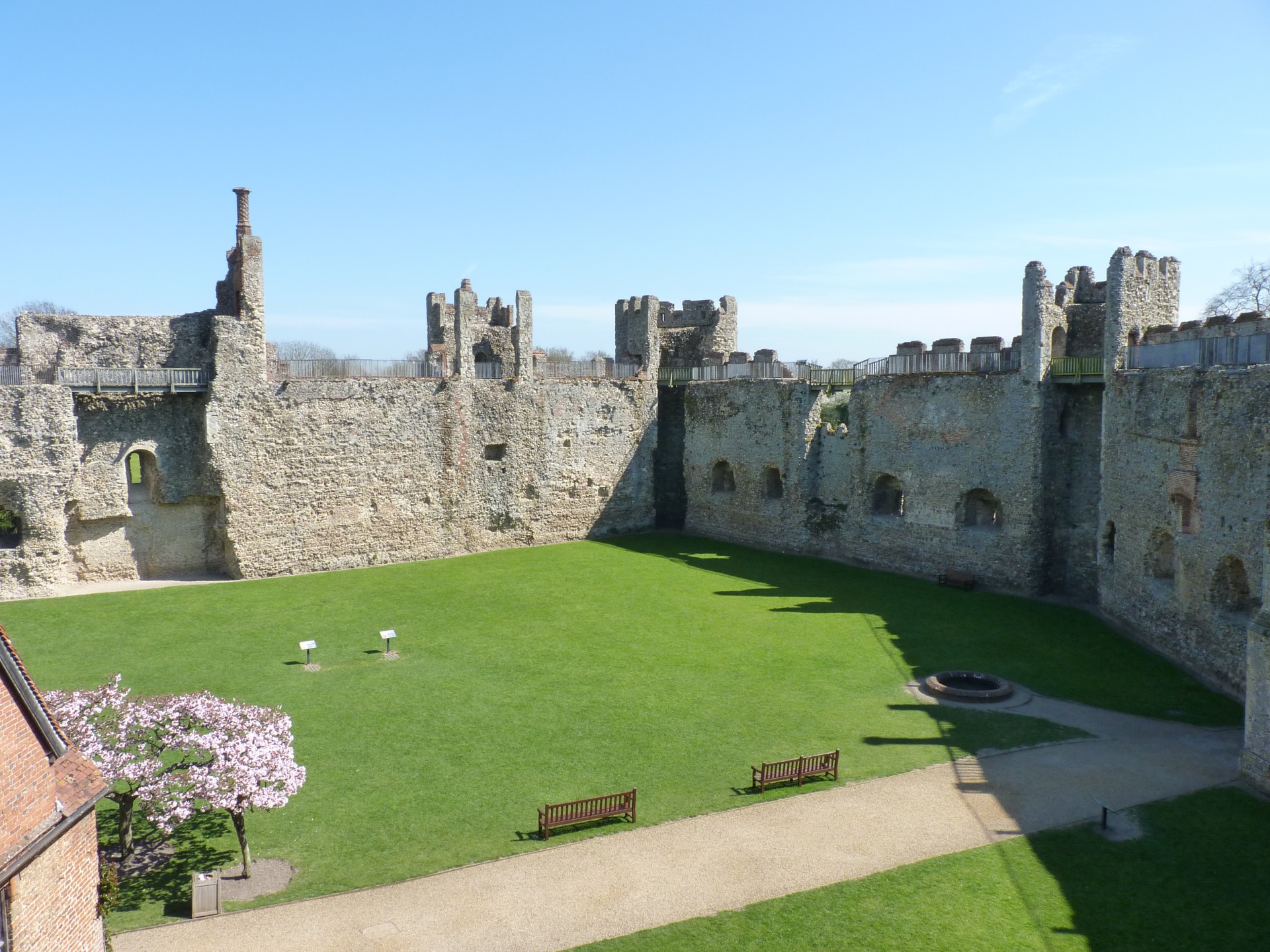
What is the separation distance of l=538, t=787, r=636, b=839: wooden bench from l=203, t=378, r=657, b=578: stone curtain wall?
52.0 feet

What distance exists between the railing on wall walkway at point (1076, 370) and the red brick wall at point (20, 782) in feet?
72.7

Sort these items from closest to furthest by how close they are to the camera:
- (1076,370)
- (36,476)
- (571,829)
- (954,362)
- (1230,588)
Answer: (571,829)
(1230,588)
(36,476)
(1076,370)
(954,362)

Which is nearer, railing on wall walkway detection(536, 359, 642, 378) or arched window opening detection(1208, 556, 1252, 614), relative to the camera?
arched window opening detection(1208, 556, 1252, 614)

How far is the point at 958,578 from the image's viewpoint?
81.7 ft

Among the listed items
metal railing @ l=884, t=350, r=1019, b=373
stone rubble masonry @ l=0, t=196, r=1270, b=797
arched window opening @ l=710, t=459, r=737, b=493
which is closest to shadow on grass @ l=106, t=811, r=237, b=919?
stone rubble masonry @ l=0, t=196, r=1270, b=797

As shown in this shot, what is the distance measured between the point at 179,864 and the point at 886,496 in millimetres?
21419

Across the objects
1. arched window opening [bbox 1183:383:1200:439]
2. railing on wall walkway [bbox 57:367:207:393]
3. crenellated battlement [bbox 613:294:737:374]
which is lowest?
arched window opening [bbox 1183:383:1200:439]

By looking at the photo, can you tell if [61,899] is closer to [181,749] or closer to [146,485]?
[181,749]

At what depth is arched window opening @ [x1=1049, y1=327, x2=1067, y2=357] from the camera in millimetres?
24922

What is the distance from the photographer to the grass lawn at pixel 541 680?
1315 centimetres

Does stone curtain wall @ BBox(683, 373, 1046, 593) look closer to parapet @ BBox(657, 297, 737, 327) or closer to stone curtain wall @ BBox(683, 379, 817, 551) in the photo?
stone curtain wall @ BBox(683, 379, 817, 551)

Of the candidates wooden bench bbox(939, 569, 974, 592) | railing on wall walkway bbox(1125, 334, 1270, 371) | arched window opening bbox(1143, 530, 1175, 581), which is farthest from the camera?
wooden bench bbox(939, 569, 974, 592)

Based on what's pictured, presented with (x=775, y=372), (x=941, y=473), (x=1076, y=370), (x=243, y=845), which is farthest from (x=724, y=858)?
(x=775, y=372)

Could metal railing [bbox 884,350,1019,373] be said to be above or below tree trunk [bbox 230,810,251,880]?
above
